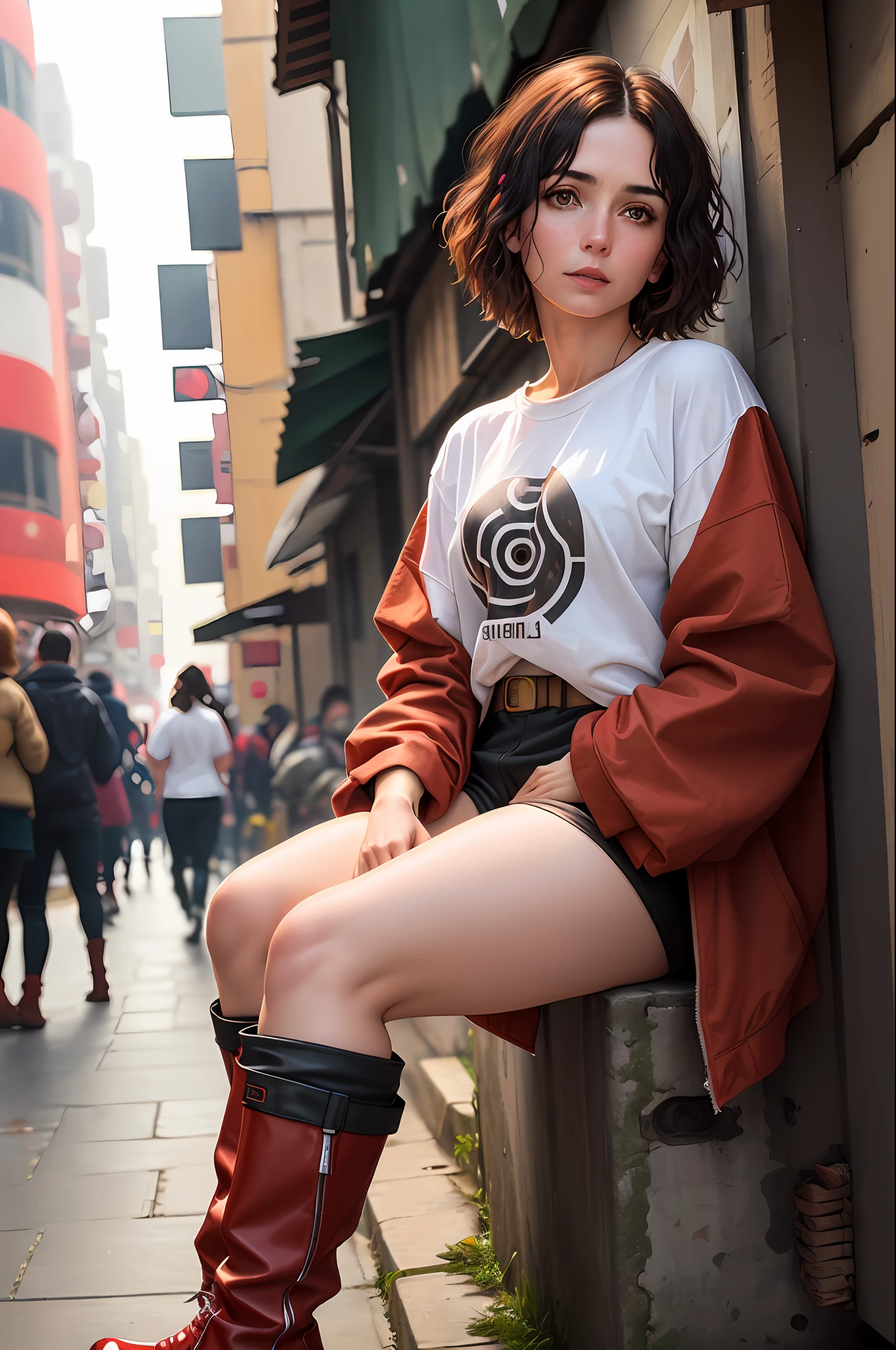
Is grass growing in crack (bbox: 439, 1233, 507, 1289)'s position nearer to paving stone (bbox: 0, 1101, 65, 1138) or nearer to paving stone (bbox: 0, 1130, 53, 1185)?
paving stone (bbox: 0, 1130, 53, 1185)

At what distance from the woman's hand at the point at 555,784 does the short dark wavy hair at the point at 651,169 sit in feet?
2.09

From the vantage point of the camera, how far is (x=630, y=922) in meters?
1.32

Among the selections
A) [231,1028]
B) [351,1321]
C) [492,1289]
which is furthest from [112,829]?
[231,1028]

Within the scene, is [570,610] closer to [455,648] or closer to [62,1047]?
[455,648]

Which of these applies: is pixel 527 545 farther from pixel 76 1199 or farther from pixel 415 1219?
pixel 76 1199

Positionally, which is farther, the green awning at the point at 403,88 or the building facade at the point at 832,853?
the green awning at the point at 403,88

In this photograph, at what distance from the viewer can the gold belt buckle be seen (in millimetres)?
1542

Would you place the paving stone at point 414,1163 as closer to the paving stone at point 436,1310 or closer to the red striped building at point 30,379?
the paving stone at point 436,1310

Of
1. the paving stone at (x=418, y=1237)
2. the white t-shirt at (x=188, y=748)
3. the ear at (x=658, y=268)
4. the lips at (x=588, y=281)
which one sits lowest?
the paving stone at (x=418, y=1237)

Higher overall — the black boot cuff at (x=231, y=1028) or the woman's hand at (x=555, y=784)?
the woman's hand at (x=555, y=784)

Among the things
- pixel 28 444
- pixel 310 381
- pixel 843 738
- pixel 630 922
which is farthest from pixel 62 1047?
pixel 843 738

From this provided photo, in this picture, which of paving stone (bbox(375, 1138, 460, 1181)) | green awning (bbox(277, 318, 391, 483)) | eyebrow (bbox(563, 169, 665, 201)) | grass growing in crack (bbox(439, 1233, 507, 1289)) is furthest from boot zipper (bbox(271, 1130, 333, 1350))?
green awning (bbox(277, 318, 391, 483))

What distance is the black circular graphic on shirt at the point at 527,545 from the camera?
1.45m

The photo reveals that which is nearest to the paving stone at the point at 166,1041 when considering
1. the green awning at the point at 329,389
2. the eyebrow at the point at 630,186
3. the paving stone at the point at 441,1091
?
the paving stone at the point at 441,1091
